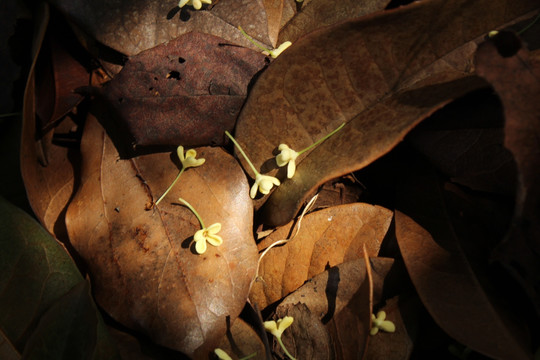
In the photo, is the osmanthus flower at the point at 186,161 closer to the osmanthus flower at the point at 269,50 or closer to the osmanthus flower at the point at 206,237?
the osmanthus flower at the point at 206,237

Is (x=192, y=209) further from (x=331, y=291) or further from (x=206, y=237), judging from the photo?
(x=331, y=291)

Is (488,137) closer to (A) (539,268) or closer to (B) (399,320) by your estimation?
(A) (539,268)

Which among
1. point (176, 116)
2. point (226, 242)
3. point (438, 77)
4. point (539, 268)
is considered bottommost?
point (539, 268)

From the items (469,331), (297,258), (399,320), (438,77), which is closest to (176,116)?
(297,258)

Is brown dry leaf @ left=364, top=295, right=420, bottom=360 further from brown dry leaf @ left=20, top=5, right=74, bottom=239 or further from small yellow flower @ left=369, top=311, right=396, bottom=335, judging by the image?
brown dry leaf @ left=20, top=5, right=74, bottom=239

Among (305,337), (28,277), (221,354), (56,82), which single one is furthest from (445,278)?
(56,82)
